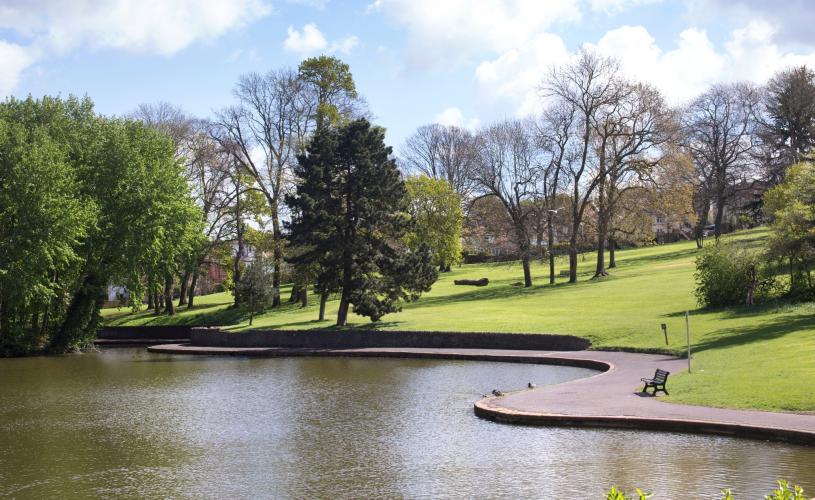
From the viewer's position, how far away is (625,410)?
882 inches

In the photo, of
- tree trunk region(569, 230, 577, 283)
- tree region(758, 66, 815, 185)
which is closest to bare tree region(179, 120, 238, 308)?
tree trunk region(569, 230, 577, 283)

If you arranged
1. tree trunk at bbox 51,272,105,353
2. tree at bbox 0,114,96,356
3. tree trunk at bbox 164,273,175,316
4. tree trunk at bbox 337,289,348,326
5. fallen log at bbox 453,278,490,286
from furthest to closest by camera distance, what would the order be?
fallen log at bbox 453,278,490,286 < tree trunk at bbox 164,273,175,316 < tree trunk at bbox 51,272,105,353 < tree trunk at bbox 337,289,348,326 < tree at bbox 0,114,96,356

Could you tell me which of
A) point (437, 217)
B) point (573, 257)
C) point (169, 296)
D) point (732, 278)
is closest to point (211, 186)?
point (169, 296)

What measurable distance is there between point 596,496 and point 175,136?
62.9 meters

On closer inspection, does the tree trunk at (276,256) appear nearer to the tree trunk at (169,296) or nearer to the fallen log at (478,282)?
the tree trunk at (169,296)

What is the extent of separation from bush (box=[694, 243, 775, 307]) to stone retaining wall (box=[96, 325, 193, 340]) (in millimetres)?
38592

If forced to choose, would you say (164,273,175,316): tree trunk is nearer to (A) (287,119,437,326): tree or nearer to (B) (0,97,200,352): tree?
(B) (0,97,200,352): tree

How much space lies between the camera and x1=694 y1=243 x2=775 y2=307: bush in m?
41.9

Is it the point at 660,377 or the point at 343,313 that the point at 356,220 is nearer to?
the point at 343,313

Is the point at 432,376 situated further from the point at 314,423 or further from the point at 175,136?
the point at 175,136

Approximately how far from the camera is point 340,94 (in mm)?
66688

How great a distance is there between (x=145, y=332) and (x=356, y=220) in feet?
79.3

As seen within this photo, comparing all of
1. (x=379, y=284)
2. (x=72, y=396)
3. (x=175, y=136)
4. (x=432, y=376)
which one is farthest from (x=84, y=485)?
(x=175, y=136)

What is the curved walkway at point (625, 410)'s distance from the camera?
1939cm
